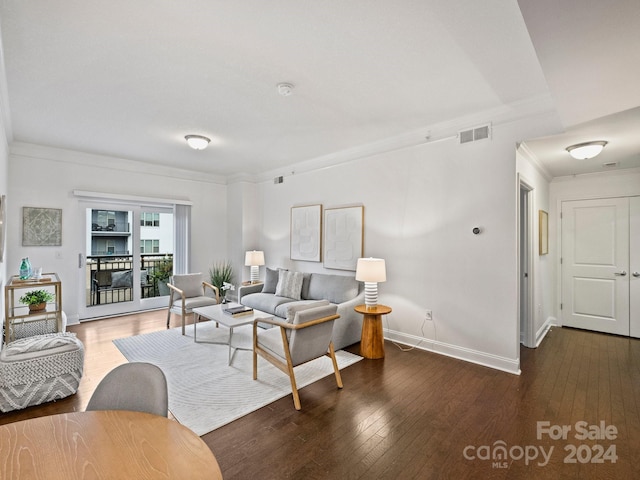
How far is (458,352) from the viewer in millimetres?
3676

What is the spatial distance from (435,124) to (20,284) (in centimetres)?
515

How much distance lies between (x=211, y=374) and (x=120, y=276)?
12.0ft

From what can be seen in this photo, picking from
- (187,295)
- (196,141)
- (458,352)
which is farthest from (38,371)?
(458,352)

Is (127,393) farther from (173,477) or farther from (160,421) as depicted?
(173,477)

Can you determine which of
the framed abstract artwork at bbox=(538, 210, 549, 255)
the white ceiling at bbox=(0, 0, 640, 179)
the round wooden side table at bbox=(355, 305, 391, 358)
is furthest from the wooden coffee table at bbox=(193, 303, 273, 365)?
the framed abstract artwork at bbox=(538, 210, 549, 255)

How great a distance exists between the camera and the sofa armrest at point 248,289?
18.0ft

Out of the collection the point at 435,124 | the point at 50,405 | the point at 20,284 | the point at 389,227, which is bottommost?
Result: the point at 50,405

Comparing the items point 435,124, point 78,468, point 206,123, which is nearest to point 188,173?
point 206,123

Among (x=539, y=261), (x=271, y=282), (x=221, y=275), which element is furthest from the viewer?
(x=221, y=275)

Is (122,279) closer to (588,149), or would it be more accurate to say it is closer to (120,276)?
(120,276)

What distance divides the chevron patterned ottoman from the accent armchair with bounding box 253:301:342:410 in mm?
1611

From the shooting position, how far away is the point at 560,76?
2.05 meters

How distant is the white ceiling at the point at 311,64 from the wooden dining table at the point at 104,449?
2286 mm

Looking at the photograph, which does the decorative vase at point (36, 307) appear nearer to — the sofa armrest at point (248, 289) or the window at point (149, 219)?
the window at point (149, 219)
